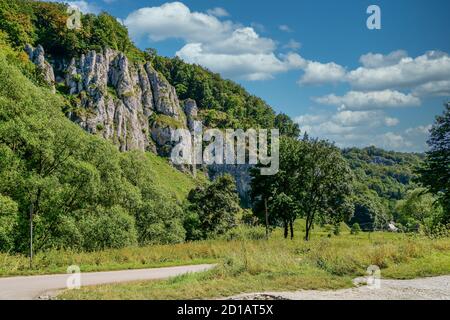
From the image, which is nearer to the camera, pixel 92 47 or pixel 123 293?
pixel 123 293

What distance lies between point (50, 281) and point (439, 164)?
45663 mm

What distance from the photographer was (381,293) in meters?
11.5

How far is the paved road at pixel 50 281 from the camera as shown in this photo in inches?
495

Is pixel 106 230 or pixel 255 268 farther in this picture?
pixel 106 230

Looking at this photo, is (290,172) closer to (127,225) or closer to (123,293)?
(127,225)

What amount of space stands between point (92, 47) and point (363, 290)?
630 feet

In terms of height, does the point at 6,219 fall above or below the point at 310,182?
below

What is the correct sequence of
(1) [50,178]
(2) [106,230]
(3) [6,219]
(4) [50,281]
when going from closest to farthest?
(4) [50,281] → (3) [6,219] → (1) [50,178] → (2) [106,230]

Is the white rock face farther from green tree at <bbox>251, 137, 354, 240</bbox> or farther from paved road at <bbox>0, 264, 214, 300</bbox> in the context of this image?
paved road at <bbox>0, 264, 214, 300</bbox>

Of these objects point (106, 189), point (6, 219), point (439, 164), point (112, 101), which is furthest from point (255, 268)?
point (112, 101)

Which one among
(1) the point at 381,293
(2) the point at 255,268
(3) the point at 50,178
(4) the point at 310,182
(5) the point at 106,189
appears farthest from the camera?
(4) the point at 310,182

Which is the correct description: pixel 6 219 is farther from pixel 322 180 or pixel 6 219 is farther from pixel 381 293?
pixel 322 180
